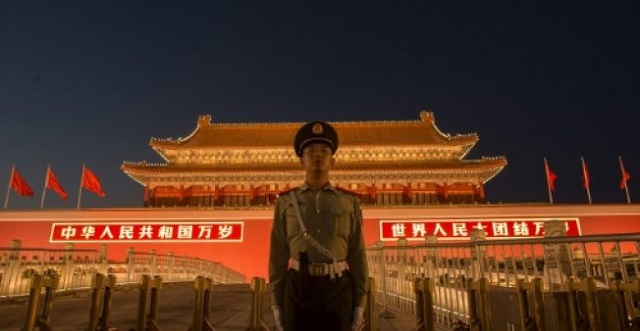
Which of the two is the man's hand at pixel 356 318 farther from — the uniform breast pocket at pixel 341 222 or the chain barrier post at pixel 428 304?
the chain barrier post at pixel 428 304

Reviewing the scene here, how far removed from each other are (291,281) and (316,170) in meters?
0.65

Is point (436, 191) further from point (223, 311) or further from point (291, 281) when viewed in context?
point (291, 281)

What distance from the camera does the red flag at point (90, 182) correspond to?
1908 centimetres

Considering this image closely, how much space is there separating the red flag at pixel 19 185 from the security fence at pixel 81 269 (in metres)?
3.86

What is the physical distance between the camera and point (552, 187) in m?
20.0

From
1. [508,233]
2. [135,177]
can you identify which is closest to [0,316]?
[135,177]

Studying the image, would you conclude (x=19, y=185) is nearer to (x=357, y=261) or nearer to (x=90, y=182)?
(x=90, y=182)

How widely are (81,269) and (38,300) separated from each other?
8.11m

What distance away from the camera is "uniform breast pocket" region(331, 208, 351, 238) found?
88.3 inches

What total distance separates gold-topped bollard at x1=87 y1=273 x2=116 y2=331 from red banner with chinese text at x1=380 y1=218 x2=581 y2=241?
48.4 feet

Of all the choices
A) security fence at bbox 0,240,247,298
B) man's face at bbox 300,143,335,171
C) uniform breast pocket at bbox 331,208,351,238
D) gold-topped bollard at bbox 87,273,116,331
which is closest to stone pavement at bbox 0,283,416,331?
security fence at bbox 0,240,247,298

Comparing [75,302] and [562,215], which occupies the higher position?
[562,215]

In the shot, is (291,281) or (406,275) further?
(406,275)

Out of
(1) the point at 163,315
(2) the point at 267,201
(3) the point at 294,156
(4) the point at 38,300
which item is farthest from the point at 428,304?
(3) the point at 294,156
